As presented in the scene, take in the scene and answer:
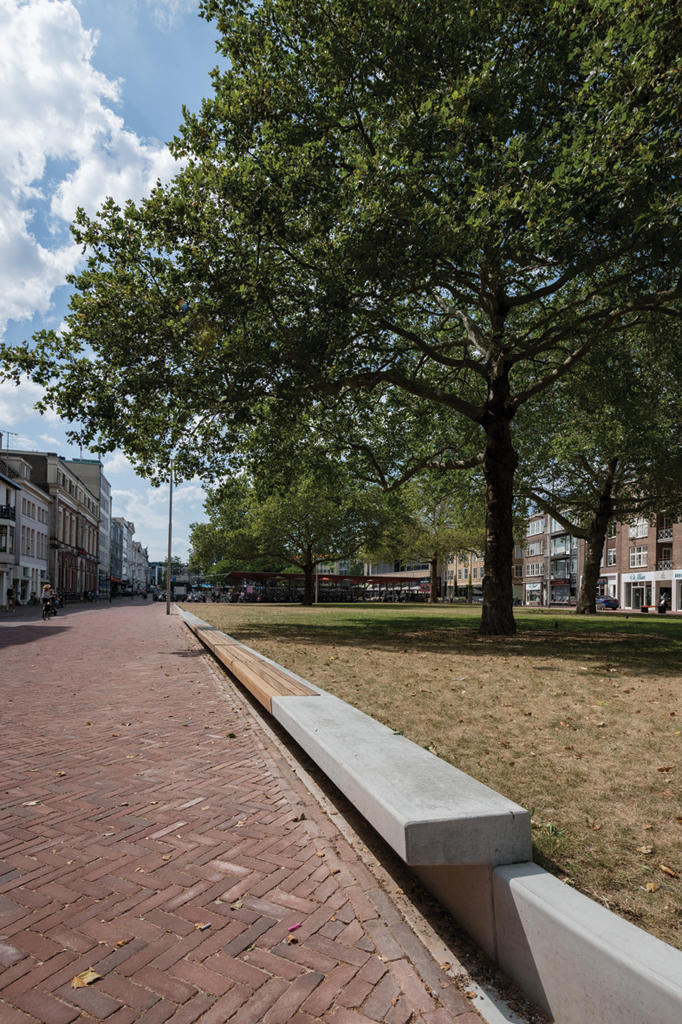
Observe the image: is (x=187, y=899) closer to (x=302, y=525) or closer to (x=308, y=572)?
(x=302, y=525)

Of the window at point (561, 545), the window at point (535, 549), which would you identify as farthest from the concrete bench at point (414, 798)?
the window at point (535, 549)

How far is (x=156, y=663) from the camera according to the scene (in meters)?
11.9

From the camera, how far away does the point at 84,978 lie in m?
2.46

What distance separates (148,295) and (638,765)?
1330 centimetres

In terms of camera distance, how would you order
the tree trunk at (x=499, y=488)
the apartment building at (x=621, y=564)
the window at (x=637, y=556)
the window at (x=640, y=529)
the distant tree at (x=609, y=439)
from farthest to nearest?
the window at (x=637, y=556) < the window at (x=640, y=529) < the apartment building at (x=621, y=564) < the distant tree at (x=609, y=439) < the tree trunk at (x=499, y=488)

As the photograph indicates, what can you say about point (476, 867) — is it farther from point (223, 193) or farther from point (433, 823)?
point (223, 193)

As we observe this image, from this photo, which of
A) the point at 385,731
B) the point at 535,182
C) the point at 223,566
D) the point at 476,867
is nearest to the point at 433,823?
the point at 476,867

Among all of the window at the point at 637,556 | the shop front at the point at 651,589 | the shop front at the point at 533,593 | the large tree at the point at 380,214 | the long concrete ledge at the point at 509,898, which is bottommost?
the shop front at the point at 533,593

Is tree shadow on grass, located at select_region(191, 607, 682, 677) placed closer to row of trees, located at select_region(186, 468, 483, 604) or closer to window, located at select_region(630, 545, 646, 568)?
row of trees, located at select_region(186, 468, 483, 604)

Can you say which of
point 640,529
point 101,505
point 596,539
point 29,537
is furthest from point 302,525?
point 101,505

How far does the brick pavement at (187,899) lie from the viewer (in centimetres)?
236

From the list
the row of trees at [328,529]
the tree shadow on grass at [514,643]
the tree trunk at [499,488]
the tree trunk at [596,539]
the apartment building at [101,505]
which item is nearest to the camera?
the tree shadow on grass at [514,643]

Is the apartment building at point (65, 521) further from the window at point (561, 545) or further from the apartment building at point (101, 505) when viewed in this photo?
the window at point (561, 545)

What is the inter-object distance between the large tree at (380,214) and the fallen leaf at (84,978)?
29.7ft
